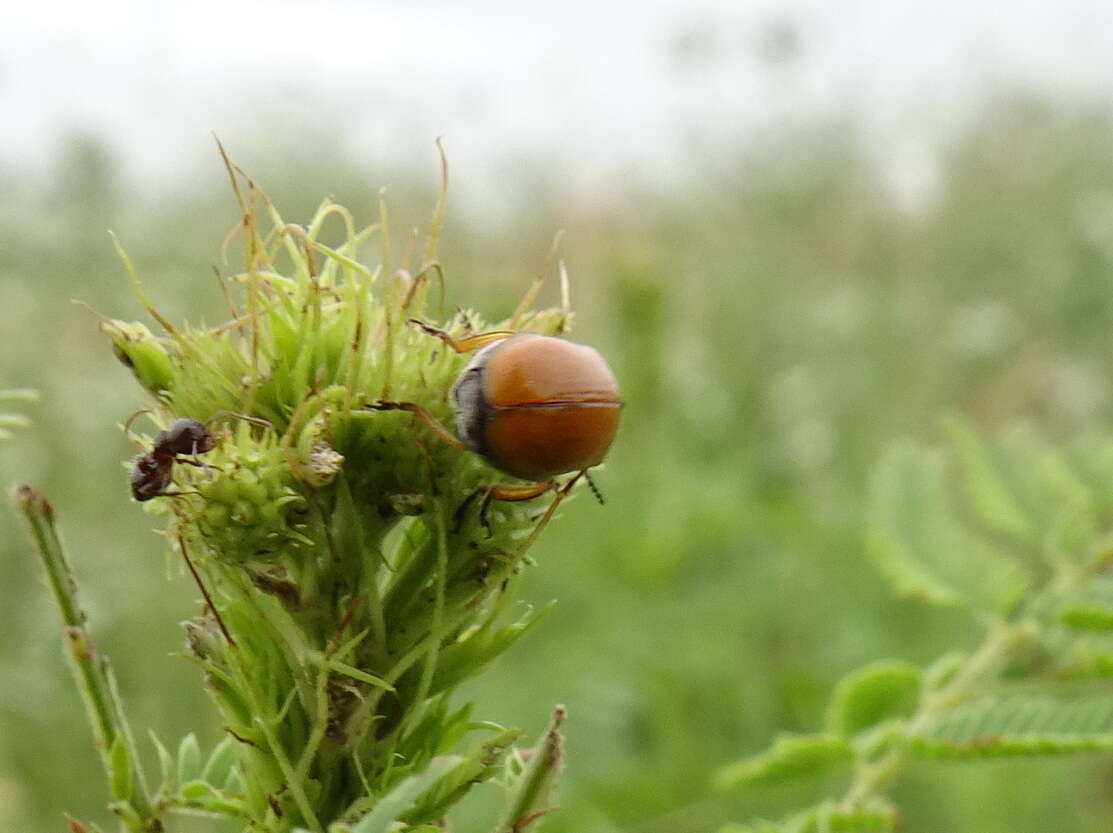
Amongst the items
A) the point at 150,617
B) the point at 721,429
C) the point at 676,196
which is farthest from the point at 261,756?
the point at 676,196

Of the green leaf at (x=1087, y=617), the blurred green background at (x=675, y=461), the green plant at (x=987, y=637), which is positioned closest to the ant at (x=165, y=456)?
the green plant at (x=987, y=637)

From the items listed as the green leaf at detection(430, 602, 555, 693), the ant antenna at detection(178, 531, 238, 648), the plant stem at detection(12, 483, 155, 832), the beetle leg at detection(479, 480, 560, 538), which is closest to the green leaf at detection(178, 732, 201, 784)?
the plant stem at detection(12, 483, 155, 832)

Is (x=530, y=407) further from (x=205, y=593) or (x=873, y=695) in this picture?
(x=873, y=695)

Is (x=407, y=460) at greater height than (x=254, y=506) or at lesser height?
greater

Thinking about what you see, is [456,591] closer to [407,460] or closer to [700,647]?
[407,460]

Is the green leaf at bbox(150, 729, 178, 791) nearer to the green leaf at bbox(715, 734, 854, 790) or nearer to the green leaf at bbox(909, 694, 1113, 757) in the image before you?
the green leaf at bbox(715, 734, 854, 790)

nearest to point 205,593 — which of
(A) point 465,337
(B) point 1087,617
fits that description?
(A) point 465,337
